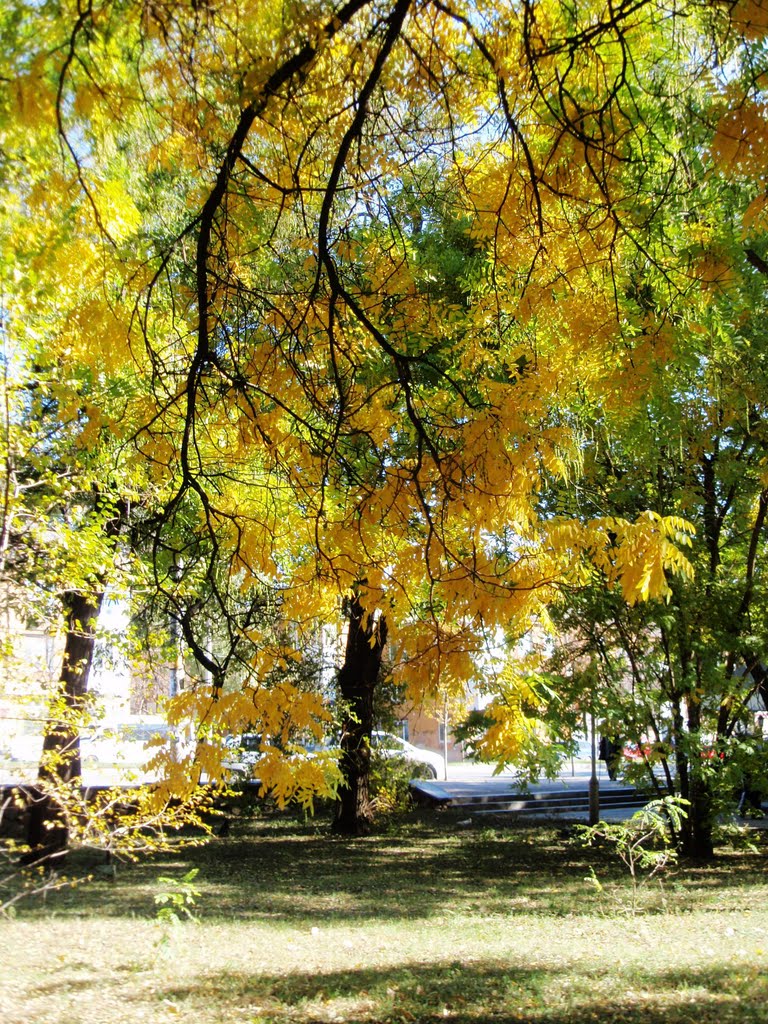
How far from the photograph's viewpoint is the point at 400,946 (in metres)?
7.46

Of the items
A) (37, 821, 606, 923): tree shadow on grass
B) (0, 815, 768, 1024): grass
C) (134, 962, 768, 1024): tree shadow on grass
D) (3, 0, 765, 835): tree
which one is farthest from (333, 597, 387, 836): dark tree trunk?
(3, 0, 765, 835): tree

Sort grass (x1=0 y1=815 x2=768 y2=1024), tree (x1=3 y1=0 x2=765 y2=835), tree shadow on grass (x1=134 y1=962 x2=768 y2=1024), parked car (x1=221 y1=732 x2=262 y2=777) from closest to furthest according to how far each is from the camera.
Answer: tree (x1=3 y1=0 x2=765 y2=835)
parked car (x1=221 y1=732 x2=262 y2=777)
tree shadow on grass (x1=134 y1=962 x2=768 y2=1024)
grass (x1=0 y1=815 x2=768 y2=1024)

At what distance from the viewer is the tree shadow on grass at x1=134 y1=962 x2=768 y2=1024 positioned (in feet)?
17.4

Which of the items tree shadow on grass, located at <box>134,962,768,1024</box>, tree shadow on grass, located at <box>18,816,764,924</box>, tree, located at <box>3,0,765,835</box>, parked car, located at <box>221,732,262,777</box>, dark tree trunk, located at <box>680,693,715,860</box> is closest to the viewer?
tree, located at <box>3,0,765,835</box>

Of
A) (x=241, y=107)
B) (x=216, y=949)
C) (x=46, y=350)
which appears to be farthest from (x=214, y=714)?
(x=216, y=949)

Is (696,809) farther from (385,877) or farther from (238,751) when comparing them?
(238,751)

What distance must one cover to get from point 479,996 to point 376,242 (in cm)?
458

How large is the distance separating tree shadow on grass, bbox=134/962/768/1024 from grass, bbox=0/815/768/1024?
2 centimetres

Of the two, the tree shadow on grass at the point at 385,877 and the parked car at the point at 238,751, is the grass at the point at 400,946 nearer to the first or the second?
the tree shadow on grass at the point at 385,877

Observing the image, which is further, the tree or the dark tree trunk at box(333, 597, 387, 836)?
the dark tree trunk at box(333, 597, 387, 836)

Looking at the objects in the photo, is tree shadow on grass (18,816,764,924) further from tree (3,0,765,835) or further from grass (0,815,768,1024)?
tree (3,0,765,835)

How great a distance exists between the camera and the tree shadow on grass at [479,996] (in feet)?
17.4

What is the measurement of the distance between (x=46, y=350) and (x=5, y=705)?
2658 mm

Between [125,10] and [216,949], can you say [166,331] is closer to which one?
[125,10]
